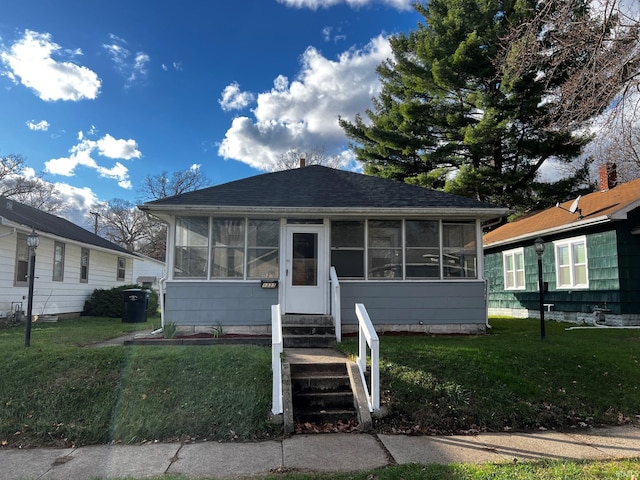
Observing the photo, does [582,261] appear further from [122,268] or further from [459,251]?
[122,268]

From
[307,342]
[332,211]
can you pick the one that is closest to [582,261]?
[332,211]

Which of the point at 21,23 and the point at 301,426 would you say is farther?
the point at 21,23

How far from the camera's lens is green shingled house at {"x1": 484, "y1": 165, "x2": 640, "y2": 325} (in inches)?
437

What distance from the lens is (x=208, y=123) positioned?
63.7 feet

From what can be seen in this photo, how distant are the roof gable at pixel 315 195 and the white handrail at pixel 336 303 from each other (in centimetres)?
149

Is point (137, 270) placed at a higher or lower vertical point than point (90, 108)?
lower

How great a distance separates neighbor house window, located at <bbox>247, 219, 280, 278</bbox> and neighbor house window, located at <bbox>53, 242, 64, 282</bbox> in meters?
8.88

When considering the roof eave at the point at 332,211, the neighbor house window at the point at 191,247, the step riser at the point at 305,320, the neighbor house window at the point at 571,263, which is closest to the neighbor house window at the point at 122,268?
the roof eave at the point at 332,211

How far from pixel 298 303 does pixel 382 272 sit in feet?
6.57

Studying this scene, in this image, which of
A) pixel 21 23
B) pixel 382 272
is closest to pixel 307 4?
pixel 21 23

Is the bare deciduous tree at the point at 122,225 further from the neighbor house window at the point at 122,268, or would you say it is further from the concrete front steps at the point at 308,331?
the concrete front steps at the point at 308,331

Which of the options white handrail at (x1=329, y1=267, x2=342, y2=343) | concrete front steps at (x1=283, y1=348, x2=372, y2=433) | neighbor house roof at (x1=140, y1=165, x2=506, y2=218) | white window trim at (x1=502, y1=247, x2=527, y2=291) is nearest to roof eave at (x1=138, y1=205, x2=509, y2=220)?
neighbor house roof at (x1=140, y1=165, x2=506, y2=218)

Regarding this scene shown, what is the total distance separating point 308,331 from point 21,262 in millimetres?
9747

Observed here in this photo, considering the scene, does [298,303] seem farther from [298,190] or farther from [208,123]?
[208,123]
